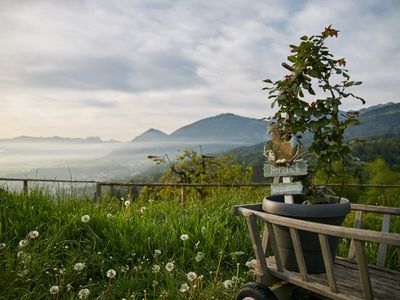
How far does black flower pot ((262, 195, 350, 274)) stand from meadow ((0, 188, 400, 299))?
570 millimetres

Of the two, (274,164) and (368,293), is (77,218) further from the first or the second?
(368,293)

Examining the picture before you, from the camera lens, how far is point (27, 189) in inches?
204

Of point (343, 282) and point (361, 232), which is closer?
point (361, 232)

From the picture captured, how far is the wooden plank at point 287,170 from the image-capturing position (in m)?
2.84

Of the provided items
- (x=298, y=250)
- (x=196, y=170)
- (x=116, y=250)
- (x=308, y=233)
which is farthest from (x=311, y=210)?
(x=196, y=170)

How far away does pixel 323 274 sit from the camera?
8.85 ft

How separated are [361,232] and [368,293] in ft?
1.42

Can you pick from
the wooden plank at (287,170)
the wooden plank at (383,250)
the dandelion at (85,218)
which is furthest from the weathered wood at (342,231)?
the dandelion at (85,218)

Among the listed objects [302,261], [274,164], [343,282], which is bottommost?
[343,282]

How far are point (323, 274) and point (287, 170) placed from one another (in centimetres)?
82

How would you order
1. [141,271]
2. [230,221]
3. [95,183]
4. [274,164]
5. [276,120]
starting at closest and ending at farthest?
1. [274,164]
2. [276,120]
3. [141,271]
4. [230,221]
5. [95,183]

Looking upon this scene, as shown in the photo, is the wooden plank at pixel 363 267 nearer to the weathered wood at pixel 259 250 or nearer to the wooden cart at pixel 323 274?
the wooden cart at pixel 323 274

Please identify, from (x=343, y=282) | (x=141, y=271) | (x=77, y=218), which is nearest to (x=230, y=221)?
(x=141, y=271)

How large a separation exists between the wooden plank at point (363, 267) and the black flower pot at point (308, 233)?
0.56m
